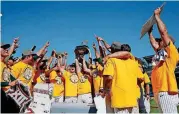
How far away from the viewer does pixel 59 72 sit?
11.0m

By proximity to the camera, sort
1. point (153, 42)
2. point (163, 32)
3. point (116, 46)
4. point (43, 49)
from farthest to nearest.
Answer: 1. point (43, 49)
2. point (153, 42)
3. point (116, 46)
4. point (163, 32)

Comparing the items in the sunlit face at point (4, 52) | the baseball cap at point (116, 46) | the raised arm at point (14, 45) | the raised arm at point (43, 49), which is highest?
the raised arm at point (43, 49)

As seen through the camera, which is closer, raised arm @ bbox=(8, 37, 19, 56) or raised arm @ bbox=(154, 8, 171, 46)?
raised arm @ bbox=(154, 8, 171, 46)

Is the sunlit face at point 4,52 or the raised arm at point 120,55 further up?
the sunlit face at point 4,52

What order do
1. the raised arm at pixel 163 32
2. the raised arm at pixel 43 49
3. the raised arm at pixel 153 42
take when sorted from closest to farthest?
the raised arm at pixel 163 32, the raised arm at pixel 153 42, the raised arm at pixel 43 49

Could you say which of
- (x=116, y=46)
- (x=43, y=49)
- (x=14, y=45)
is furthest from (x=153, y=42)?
(x=43, y=49)

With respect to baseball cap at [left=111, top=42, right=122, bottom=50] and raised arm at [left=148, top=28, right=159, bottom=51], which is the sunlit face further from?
raised arm at [left=148, top=28, right=159, bottom=51]

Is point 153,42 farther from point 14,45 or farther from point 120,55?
point 14,45

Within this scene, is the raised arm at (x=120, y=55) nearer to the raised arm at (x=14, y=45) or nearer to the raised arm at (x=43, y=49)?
the raised arm at (x=14, y=45)

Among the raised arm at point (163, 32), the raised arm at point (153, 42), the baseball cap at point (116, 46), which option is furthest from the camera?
the raised arm at point (153, 42)

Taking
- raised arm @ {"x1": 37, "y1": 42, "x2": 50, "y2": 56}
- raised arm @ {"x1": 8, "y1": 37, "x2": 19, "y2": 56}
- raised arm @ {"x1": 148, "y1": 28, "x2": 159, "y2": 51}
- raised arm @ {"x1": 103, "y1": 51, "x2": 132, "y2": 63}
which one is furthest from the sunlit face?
raised arm @ {"x1": 148, "y1": 28, "x2": 159, "y2": 51}

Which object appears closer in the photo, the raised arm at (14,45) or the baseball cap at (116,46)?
the baseball cap at (116,46)

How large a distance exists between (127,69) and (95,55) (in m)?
4.35

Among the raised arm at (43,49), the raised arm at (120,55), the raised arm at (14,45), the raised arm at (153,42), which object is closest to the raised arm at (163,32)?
the raised arm at (153,42)
